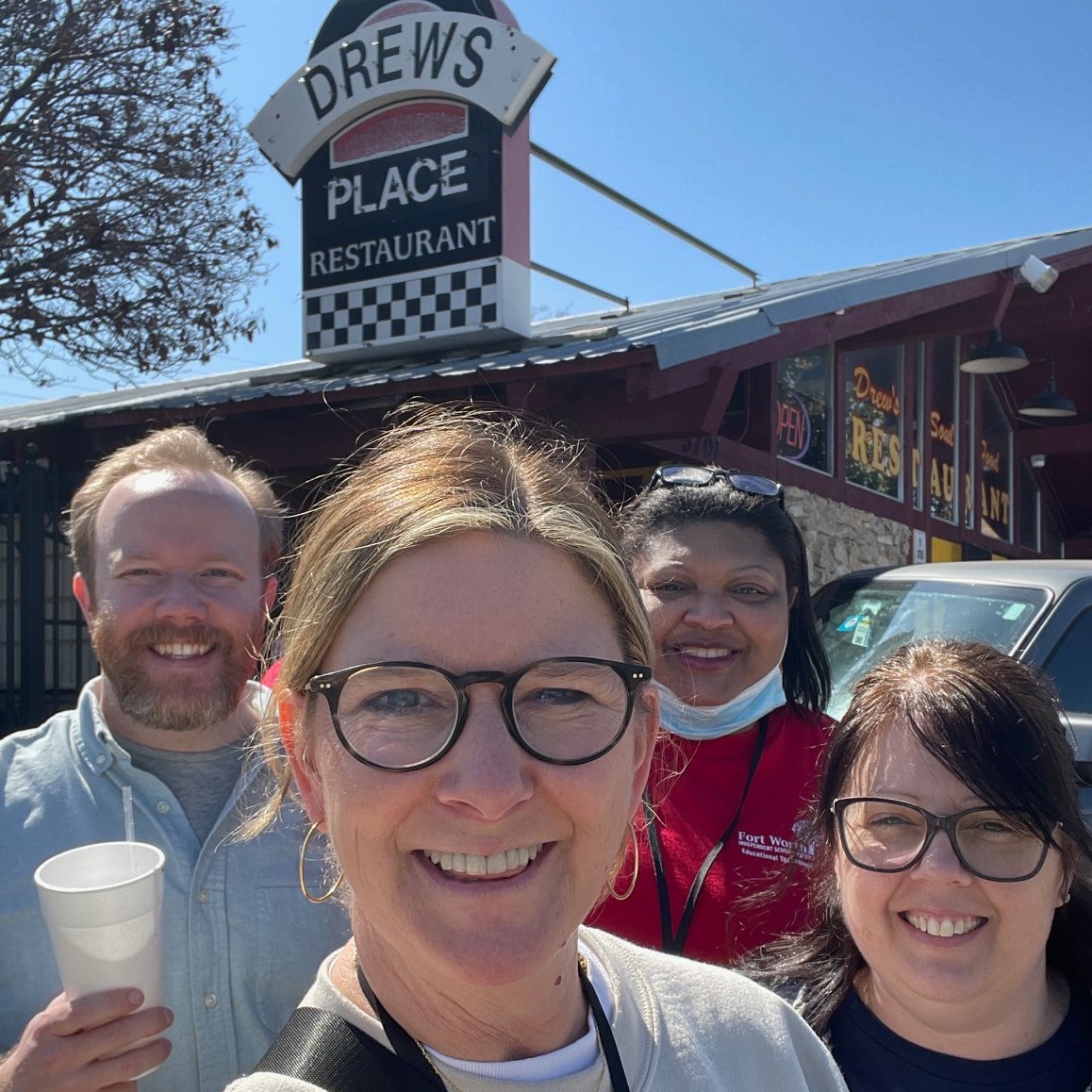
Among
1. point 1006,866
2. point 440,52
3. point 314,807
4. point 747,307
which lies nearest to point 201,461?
point 314,807

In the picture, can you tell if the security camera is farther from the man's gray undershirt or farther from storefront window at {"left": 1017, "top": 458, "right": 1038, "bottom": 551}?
the man's gray undershirt

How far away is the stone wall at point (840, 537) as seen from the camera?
27.2ft

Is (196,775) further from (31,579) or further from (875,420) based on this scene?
(875,420)

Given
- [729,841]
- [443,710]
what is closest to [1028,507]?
[729,841]

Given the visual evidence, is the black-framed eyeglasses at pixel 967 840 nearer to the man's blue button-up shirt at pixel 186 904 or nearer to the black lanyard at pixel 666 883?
the black lanyard at pixel 666 883

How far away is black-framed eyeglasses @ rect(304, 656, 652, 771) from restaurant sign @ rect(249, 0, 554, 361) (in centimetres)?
609

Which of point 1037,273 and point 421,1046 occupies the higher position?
point 1037,273

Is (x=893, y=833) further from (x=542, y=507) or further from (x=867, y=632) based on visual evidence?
(x=867, y=632)

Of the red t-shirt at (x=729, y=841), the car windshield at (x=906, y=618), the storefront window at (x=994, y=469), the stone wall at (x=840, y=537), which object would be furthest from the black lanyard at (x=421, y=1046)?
the storefront window at (x=994, y=469)

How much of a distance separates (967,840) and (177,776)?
4.73 feet

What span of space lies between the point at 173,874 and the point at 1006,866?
143 centimetres

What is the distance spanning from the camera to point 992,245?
9688 mm

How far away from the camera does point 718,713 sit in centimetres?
249

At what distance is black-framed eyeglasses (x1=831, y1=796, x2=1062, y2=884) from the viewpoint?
6.05 ft
